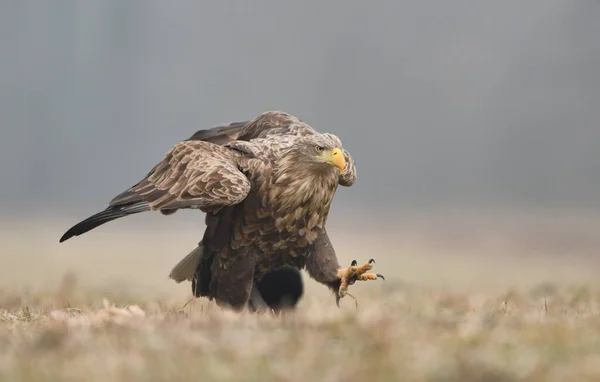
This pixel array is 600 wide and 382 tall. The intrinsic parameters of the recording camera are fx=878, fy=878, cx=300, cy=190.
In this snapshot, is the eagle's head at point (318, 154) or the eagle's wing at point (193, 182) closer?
the eagle's wing at point (193, 182)

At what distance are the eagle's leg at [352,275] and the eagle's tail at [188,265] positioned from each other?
1.30m

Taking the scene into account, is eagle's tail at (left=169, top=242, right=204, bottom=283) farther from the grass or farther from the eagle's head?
the grass

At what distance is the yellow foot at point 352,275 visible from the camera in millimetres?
7004

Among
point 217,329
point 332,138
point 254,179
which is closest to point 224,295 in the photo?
point 254,179

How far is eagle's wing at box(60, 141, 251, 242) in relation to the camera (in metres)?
6.67

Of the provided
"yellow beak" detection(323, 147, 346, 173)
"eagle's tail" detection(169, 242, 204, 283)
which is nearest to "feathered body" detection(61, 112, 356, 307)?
"yellow beak" detection(323, 147, 346, 173)

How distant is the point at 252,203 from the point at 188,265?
1114mm

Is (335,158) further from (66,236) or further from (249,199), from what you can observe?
(66,236)

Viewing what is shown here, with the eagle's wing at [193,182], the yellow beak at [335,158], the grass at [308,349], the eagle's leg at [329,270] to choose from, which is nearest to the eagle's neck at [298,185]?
the yellow beak at [335,158]

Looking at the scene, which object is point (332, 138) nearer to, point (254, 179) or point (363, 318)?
point (254, 179)

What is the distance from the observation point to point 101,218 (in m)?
6.95

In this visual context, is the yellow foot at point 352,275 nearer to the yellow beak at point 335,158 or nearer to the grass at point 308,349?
the yellow beak at point 335,158

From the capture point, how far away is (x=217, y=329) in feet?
14.0

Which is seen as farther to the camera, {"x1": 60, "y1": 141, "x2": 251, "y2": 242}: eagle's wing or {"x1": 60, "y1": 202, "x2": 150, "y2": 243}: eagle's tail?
{"x1": 60, "y1": 202, "x2": 150, "y2": 243}: eagle's tail
